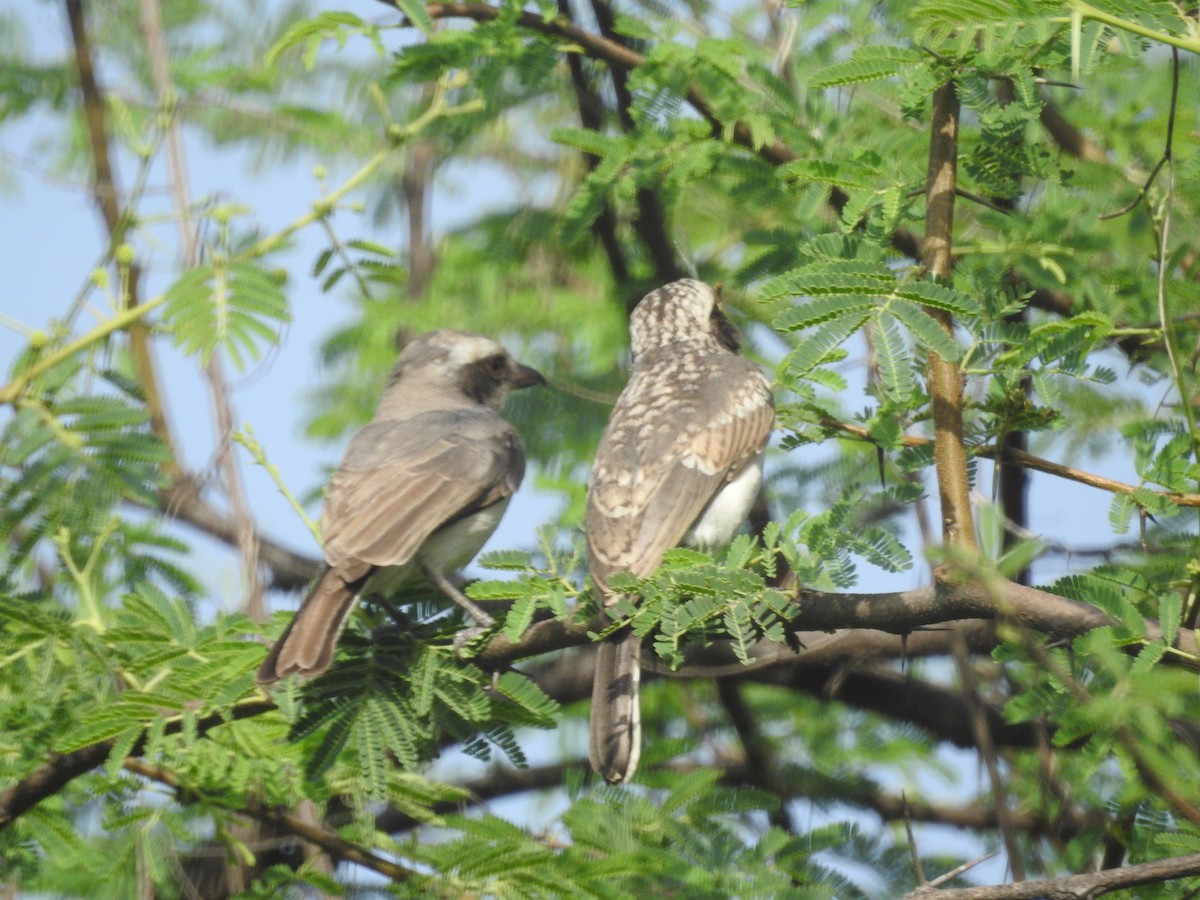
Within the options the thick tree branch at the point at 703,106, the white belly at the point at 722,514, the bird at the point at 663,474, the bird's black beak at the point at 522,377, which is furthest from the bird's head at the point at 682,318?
the white belly at the point at 722,514

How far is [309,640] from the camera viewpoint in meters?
4.47

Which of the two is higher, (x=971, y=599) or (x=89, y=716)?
(x=971, y=599)

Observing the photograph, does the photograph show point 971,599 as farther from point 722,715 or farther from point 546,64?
point 722,715

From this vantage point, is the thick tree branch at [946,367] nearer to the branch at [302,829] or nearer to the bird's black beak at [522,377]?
the branch at [302,829]

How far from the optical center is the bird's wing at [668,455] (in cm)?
504

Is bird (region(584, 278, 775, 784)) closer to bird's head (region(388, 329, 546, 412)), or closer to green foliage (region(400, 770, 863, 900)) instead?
green foliage (region(400, 770, 863, 900))

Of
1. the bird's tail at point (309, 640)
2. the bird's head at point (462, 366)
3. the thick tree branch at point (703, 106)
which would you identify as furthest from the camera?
the bird's head at point (462, 366)

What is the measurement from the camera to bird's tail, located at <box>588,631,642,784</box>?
477 cm

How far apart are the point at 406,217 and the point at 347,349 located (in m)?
0.83

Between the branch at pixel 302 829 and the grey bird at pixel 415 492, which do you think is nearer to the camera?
the grey bird at pixel 415 492

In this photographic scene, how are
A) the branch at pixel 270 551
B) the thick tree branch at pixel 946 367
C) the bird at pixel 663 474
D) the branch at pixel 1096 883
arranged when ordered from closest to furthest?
the branch at pixel 1096 883 < the thick tree branch at pixel 946 367 < the bird at pixel 663 474 < the branch at pixel 270 551

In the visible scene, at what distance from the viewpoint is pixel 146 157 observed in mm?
5453

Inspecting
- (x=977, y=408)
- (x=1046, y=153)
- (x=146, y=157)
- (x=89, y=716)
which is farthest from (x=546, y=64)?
(x=89, y=716)

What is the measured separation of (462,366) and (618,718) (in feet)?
7.83
